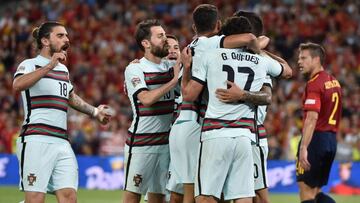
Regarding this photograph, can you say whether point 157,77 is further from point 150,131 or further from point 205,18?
point 205,18

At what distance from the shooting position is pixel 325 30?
910 inches

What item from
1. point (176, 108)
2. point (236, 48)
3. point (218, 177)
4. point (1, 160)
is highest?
point (236, 48)

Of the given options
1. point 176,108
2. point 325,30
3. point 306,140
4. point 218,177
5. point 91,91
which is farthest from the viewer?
point 325,30

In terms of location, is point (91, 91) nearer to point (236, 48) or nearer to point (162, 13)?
point (162, 13)

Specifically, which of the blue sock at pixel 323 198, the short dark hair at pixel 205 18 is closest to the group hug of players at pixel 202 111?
the short dark hair at pixel 205 18

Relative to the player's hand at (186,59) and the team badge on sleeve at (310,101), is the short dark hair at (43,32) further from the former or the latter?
the team badge on sleeve at (310,101)

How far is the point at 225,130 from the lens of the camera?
793cm

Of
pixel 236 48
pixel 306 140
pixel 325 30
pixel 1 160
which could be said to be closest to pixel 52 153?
pixel 236 48

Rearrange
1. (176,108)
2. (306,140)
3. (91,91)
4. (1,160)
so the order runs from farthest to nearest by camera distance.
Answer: (91,91)
(1,160)
(306,140)
(176,108)

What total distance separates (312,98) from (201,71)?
2.46m

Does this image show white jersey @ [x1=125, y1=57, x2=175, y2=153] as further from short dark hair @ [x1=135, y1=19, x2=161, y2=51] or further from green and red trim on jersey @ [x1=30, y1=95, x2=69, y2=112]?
green and red trim on jersey @ [x1=30, y1=95, x2=69, y2=112]

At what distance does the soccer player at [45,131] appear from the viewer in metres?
8.59

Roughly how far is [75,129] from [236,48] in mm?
12225

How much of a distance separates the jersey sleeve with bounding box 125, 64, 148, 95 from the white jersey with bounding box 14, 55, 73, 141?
734 millimetres
